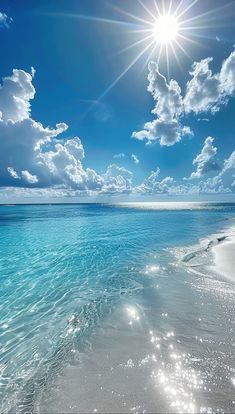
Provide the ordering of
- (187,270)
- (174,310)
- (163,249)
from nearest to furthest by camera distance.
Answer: (174,310)
(187,270)
(163,249)

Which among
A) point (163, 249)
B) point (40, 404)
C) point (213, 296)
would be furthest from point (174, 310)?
point (163, 249)

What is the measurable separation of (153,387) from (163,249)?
16914mm

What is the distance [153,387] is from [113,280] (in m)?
8.31

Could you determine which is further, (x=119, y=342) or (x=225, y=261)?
(x=225, y=261)

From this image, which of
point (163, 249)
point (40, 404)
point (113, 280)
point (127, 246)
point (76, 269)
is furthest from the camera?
point (127, 246)

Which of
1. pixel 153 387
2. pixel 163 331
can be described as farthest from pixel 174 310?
pixel 153 387

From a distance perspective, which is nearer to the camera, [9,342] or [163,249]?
[9,342]

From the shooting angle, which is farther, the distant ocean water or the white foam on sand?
the white foam on sand

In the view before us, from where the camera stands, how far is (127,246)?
2395 centimetres

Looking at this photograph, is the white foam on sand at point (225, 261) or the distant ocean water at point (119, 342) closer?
the distant ocean water at point (119, 342)

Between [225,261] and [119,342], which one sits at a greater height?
[119,342]

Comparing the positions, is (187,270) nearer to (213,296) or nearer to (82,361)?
(213,296)

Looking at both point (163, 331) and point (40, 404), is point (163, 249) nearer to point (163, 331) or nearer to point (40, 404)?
point (163, 331)

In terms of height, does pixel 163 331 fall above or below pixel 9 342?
above
